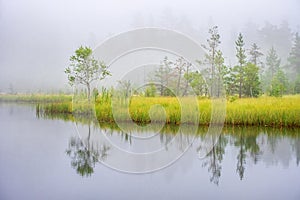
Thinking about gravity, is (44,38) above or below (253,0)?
below

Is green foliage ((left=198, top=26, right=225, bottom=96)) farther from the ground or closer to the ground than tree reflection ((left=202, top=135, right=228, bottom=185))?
farther from the ground

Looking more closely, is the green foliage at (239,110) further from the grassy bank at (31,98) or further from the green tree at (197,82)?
the grassy bank at (31,98)

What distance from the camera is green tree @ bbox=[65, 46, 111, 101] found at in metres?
4.18

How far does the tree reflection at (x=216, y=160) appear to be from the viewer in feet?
8.30

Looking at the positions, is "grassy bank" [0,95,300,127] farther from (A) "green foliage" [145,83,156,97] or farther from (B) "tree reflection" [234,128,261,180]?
(B) "tree reflection" [234,128,261,180]

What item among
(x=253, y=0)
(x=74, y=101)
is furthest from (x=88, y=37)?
(x=253, y=0)

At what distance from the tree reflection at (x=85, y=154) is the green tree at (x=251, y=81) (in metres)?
→ 2.09

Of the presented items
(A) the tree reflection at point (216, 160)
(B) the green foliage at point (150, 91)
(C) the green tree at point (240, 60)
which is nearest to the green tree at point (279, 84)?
(C) the green tree at point (240, 60)

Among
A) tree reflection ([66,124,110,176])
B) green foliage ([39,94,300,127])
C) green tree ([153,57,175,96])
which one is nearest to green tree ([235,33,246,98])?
green foliage ([39,94,300,127])

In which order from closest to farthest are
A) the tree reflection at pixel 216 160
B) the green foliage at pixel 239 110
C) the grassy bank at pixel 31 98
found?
the tree reflection at pixel 216 160 → the green foliage at pixel 239 110 → the grassy bank at pixel 31 98

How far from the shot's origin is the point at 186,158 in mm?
2926

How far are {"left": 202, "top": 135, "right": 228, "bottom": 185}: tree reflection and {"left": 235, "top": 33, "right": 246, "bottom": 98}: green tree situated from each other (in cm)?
113

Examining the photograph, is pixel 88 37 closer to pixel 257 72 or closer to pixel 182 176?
pixel 257 72

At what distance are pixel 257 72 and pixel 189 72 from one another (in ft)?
3.14
